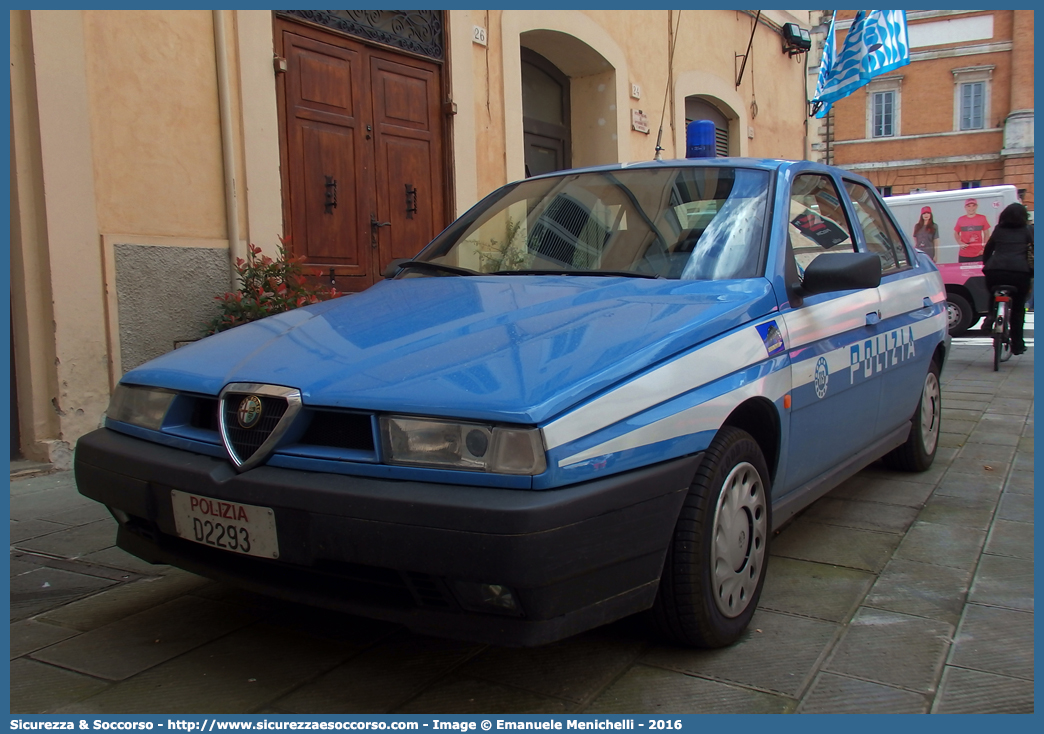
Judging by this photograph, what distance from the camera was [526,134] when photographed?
9.95 metres

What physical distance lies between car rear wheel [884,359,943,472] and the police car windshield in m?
1.97

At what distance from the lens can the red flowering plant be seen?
5680 millimetres

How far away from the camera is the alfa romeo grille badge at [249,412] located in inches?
94.0

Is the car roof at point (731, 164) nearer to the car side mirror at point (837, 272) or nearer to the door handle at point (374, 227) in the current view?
the car side mirror at point (837, 272)

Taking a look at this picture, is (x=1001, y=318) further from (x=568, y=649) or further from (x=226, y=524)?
(x=226, y=524)

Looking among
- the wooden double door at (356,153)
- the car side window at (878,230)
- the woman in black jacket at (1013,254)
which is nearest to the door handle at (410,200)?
the wooden double door at (356,153)

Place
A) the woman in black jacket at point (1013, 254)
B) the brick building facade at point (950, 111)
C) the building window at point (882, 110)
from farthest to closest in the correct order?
the building window at point (882, 110), the brick building facade at point (950, 111), the woman in black jacket at point (1013, 254)

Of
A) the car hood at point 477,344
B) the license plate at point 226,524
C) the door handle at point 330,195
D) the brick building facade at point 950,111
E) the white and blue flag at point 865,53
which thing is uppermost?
the brick building facade at point 950,111

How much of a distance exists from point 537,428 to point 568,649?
91 centimetres

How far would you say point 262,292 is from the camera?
19.2 feet

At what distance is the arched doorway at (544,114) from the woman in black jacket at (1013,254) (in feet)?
15.6

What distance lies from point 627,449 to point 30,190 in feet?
13.7

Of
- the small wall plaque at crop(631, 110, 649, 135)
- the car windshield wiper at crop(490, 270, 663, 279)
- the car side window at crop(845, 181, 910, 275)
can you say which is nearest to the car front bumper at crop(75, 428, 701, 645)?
the car windshield wiper at crop(490, 270, 663, 279)

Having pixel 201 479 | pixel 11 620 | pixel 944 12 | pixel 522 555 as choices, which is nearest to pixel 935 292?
pixel 522 555
